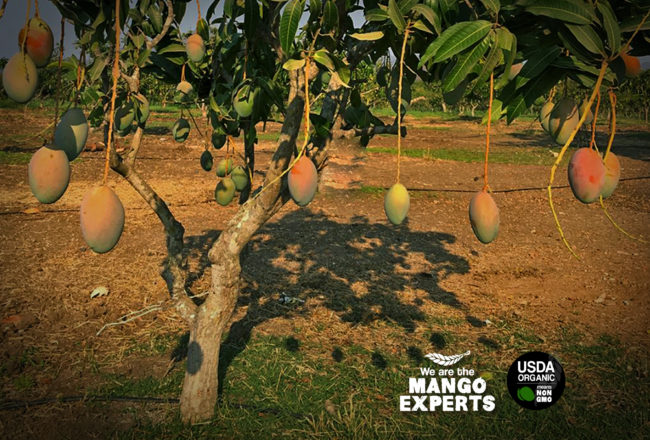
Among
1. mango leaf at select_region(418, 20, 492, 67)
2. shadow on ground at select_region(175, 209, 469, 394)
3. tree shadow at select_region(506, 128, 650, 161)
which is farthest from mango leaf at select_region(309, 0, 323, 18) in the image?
tree shadow at select_region(506, 128, 650, 161)

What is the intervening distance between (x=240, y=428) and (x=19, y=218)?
449 cm

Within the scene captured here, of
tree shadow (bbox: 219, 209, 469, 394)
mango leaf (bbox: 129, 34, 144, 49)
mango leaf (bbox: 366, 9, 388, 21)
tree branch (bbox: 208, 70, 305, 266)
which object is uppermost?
mango leaf (bbox: 366, 9, 388, 21)

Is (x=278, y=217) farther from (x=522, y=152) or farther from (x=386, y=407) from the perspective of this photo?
(x=522, y=152)

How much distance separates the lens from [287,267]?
432cm

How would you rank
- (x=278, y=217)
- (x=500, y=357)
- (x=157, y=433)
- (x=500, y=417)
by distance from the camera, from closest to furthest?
1. (x=157, y=433)
2. (x=500, y=417)
3. (x=500, y=357)
4. (x=278, y=217)

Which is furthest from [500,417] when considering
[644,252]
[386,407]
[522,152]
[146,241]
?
[522,152]

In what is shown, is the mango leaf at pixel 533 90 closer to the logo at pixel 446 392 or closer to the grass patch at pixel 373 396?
the grass patch at pixel 373 396

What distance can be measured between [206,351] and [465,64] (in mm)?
1719

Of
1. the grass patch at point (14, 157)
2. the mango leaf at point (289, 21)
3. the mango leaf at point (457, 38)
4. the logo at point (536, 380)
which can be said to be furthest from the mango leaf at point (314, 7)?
the grass patch at point (14, 157)

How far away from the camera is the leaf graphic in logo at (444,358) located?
286cm

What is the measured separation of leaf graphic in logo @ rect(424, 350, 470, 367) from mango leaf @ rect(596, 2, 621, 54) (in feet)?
7.29

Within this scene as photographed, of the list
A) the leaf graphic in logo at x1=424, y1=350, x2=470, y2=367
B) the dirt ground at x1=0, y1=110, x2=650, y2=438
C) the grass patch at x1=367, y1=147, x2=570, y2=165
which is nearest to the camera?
the leaf graphic in logo at x1=424, y1=350, x2=470, y2=367

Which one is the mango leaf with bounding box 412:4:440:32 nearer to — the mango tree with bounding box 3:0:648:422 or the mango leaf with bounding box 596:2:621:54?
the mango tree with bounding box 3:0:648:422

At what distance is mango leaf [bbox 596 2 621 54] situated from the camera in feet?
3.22
